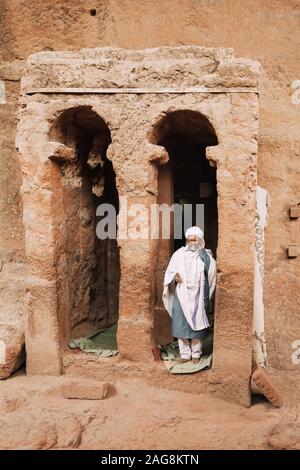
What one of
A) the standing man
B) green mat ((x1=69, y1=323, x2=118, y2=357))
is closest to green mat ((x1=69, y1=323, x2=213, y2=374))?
green mat ((x1=69, y1=323, x2=118, y2=357))

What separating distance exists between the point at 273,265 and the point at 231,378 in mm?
2102

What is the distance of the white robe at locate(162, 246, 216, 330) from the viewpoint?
5.63 m

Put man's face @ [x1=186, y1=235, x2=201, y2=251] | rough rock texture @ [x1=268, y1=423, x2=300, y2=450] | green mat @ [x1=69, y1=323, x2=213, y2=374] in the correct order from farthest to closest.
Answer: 1. man's face @ [x1=186, y1=235, x2=201, y2=251]
2. green mat @ [x1=69, y1=323, x2=213, y2=374]
3. rough rock texture @ [x1=268, y1=423, x2=300, y2=450]

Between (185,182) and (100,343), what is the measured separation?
2641 mm

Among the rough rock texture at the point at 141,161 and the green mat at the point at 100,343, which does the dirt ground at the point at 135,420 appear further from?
the green mat at the point at 100,343

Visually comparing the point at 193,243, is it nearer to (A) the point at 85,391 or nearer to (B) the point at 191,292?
(B) the point at 191,292

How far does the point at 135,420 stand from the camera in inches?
198

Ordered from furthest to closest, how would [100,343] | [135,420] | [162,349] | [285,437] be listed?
[100,343] → [162,349] → [135,420] → [285,437]

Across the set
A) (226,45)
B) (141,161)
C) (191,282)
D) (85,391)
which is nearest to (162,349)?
(191,282)

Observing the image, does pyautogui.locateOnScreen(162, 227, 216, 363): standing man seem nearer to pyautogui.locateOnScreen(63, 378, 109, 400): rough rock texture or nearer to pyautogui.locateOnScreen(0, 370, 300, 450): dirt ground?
pyautogui.locateOnScreen(0, 370, 300, 450): dirt ground

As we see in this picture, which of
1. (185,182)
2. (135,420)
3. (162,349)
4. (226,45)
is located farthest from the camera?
(185,182)

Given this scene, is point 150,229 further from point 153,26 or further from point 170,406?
point 153,26

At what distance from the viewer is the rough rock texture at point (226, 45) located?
6.92 meters
